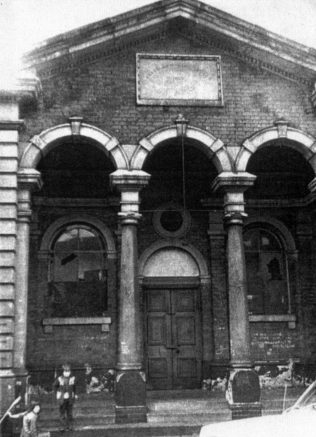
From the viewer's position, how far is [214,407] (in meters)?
10.7

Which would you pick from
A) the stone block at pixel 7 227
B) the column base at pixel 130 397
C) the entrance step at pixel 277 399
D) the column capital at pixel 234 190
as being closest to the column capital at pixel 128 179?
the column capital at pixel 234 190

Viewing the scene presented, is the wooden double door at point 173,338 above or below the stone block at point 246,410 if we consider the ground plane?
above

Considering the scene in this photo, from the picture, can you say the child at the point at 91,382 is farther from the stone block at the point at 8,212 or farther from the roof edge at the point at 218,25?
the roof edge at the point at 218,25

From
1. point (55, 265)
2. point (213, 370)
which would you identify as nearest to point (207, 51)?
point (55, 265)

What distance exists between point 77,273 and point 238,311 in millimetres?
4417

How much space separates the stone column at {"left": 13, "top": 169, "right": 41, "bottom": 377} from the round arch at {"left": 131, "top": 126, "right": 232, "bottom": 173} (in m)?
2.25

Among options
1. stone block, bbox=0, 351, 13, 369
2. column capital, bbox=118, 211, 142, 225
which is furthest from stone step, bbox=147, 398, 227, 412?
column capital, bbox=118, 211, 142, 225

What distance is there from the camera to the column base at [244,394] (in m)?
10.4

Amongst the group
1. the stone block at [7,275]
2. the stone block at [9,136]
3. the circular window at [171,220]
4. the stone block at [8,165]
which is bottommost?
the stone block at [7,275]

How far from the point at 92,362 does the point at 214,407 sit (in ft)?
11.3

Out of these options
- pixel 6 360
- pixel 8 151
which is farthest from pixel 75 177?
pixel 6 360

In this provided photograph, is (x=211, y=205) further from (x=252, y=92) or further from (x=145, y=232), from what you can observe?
(x=252, y=92)

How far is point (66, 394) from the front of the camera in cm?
977

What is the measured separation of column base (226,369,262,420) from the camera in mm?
10383
